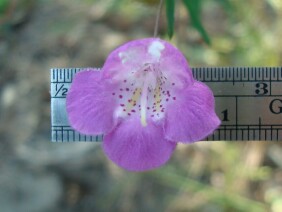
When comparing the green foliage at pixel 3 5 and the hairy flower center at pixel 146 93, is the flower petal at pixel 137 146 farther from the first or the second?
the green foliage at pixel 3 5

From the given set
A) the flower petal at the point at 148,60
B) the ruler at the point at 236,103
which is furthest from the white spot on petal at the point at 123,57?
the ruler at the point at 236,103

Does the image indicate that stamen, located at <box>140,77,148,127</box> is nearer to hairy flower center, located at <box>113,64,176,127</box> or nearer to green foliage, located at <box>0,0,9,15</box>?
hairy flower center, located at <box>113,64,176,127</box>

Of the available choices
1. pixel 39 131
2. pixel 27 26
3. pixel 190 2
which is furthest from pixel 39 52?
pixel 190 2

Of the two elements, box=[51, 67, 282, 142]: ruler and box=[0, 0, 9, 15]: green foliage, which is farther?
box=[0, 0, 9, 15]: green foliage

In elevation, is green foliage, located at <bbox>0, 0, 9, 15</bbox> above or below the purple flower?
above

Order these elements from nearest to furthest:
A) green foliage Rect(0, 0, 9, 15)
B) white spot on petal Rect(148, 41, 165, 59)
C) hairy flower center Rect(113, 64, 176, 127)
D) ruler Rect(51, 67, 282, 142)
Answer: white spot on petal Rect(148, 41, 165, 59) < hairy flower center Rect(113, 64, 176, 127) < ruler Rect(51, 67, 282, 142) < green foliage Rect(0, 0, 9, 15)

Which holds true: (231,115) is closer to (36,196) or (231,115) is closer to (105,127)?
(105,127)

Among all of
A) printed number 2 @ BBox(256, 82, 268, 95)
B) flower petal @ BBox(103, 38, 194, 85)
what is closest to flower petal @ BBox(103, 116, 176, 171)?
flower petal @ BBox(103, 38, 194, 85)
